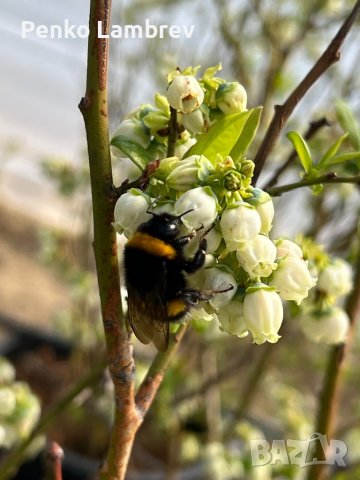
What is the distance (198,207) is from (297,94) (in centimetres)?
20

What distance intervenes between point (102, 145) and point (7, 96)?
6991 millimetres

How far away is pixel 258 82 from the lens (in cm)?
295

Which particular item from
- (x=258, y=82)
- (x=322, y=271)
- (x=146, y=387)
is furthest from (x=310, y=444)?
(x=258, y=82)

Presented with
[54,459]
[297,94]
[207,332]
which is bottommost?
[207,332]

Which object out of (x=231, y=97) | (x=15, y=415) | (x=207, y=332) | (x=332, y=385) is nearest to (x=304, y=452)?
(x=332, y=385)

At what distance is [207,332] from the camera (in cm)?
179

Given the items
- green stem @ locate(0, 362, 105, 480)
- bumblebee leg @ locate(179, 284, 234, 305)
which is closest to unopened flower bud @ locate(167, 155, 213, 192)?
bumblebee leg @ locate(179, 284, 234, 305)

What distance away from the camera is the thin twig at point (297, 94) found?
68cm

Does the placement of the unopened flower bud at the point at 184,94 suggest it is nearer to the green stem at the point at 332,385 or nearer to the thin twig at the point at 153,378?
the thin twig at the point at 153,378

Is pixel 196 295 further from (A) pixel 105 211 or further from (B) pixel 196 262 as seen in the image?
(A) pixel 105 211

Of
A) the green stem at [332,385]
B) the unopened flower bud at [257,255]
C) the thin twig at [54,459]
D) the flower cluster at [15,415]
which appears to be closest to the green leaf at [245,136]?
the unopened flower bud at [257,255]

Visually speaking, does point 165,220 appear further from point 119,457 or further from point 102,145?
point 119,457

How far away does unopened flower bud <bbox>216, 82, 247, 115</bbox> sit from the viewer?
0.64 m

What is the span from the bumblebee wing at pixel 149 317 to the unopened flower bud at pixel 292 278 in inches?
5.2
